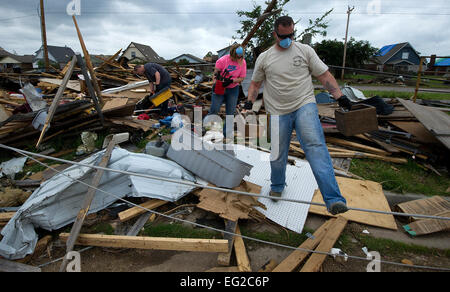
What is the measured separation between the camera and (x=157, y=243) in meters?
2.27

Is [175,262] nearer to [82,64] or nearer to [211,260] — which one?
[211,260]

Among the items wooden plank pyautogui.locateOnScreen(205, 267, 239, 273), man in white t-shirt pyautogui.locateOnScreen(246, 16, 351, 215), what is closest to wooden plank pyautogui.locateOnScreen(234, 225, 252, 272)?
wooden plank pyautogui.locateOnScreen(205, 267, 239, 273)

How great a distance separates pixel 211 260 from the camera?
2271mm

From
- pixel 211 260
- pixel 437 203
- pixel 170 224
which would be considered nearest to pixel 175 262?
pixel 211 260

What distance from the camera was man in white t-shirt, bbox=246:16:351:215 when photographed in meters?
2.42

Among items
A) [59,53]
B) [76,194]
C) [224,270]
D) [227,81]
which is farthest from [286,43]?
[59,53]

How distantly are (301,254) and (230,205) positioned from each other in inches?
36.0

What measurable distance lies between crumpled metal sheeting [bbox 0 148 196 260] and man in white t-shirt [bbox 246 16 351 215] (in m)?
1.50

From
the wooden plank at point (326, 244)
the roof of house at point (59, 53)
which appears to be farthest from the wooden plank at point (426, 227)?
the roof of house at point (59, 53)

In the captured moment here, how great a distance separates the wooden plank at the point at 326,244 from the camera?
212 cm

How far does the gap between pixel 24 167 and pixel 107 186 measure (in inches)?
101

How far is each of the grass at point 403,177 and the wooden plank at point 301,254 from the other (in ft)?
5.76

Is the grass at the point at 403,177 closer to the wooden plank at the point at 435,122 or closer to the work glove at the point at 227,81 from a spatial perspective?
the wooden plank at the point at 435,122
